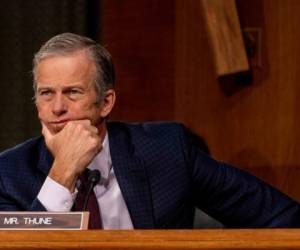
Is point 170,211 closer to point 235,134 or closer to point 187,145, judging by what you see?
point 187,145

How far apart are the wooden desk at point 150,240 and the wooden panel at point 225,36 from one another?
5.65 ft

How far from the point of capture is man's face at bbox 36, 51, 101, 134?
6.95 feet

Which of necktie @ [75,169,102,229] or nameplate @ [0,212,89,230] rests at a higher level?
nameplate @ [0,212,89,230]

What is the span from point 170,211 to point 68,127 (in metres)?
0.33

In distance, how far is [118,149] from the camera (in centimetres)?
226

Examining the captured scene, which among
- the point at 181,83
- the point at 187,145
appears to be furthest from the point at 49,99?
the point at 181,83

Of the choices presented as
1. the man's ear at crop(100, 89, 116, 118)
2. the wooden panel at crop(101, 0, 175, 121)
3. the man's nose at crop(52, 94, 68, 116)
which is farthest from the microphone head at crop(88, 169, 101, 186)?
the wooden panel at crop(101, 0, 175, 121)

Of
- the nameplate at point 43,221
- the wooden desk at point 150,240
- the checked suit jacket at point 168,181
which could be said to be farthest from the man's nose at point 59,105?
the wooden desk at point 150,240

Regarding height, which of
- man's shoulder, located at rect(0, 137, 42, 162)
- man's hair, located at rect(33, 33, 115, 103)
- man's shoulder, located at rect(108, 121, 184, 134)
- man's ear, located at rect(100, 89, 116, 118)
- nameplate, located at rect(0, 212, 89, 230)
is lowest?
nameplate, located at rect(0, 212, 89, 230)

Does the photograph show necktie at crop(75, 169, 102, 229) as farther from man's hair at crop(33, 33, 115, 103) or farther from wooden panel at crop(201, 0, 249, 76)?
wooden panel at crop(201, 0, 249, 76)

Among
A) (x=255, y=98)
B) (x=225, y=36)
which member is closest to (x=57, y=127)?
(x=225, y=36)

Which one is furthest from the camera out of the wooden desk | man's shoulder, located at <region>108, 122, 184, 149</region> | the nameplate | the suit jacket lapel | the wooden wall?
the wooden wall

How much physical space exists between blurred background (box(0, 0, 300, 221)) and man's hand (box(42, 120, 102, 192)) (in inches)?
46.7

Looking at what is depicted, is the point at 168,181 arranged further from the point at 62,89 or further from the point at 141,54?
the point at 141,54
